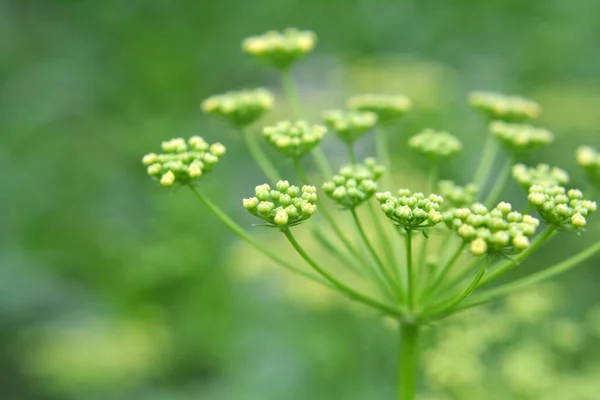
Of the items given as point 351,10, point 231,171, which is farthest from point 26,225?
point 351,10

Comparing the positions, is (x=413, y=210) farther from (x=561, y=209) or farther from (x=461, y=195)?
(x=461, y=195)

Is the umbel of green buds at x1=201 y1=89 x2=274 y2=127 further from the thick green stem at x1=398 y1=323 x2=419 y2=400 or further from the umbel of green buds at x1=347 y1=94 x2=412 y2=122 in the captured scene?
the thick green stem at x1=398 y1=323 x2=419 y2=400

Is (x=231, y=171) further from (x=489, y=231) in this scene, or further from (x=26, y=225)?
(x=489, y=231)

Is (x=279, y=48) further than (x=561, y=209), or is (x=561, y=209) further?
(x=279, y=48)

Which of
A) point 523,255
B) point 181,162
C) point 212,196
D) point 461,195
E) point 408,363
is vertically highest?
point 181,162

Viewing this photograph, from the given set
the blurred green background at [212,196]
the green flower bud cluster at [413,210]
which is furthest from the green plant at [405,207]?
the blurred green background at [212,196]

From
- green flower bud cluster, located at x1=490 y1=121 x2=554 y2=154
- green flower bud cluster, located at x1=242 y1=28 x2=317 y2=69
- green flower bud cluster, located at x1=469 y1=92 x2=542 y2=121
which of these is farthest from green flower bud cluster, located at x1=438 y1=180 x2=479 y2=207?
green flower bud cluster, located at x1=242 y1=28 x2=317 y2=69

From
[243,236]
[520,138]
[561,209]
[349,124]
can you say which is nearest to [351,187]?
[243,236]

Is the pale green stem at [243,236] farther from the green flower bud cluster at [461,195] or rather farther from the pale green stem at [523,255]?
the green flower bud cluster at [461,195]
